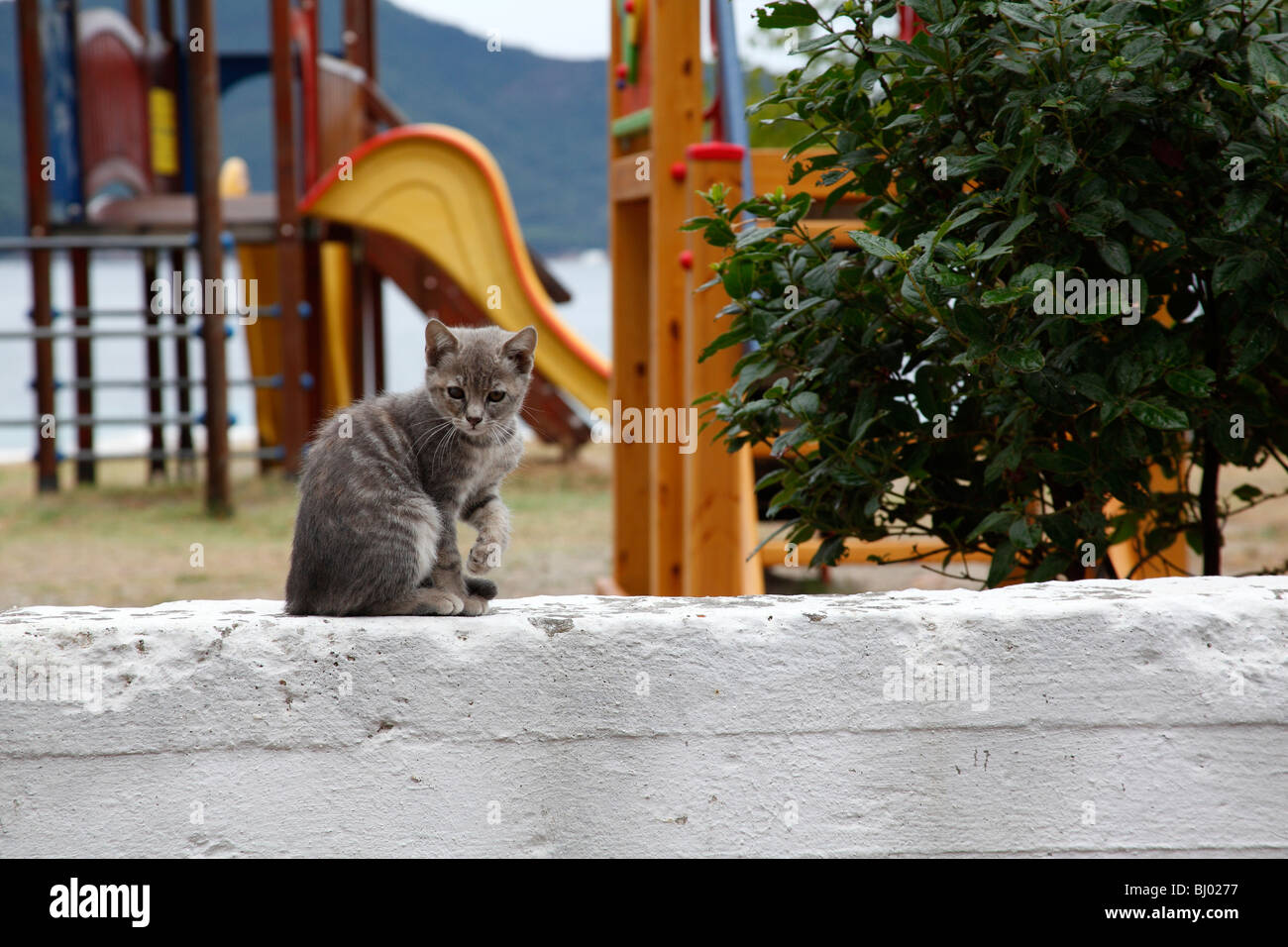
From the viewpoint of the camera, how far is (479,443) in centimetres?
266

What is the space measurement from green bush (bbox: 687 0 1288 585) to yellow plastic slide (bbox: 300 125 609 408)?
672 centimetres

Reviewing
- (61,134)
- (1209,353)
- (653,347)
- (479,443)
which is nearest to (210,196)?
(61,134)

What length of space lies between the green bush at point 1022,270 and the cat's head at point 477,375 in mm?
477

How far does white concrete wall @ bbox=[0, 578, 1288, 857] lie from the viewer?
7.53 feet

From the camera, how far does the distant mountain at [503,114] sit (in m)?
28.5

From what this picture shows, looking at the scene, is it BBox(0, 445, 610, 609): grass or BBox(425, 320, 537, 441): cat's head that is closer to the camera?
BBox(425, 320, 537, 441): cat's head

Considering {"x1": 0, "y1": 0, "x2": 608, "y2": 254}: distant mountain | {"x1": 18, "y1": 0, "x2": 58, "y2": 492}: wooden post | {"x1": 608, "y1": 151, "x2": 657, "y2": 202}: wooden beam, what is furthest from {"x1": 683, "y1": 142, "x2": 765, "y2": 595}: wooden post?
{"x1": 0, "y1": 0, "x2": 608, "y2": 254}: distant mountain

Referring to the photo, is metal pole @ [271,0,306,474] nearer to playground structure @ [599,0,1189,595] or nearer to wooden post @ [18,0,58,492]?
wooden post @ [18,0,58,492]

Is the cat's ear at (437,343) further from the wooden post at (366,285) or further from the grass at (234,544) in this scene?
the wooden post at (366,285)

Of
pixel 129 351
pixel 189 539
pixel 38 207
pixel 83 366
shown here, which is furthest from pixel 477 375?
pixel 129 351

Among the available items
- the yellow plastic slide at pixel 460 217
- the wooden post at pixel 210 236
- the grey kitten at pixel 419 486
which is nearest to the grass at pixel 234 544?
the wooden post at pixel 210 236

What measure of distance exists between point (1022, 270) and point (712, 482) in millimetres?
1929
